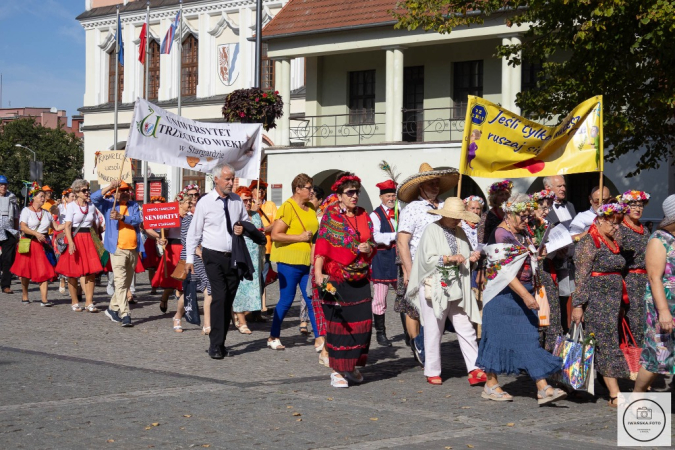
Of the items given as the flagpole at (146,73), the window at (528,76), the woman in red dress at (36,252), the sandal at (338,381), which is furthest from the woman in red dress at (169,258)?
the flagpole at (146,73)

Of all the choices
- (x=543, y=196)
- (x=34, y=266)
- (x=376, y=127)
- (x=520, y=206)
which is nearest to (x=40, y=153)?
(x=376, y=127)

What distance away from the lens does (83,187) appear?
1548cm

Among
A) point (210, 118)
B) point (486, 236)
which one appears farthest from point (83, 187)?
point (210, 118)

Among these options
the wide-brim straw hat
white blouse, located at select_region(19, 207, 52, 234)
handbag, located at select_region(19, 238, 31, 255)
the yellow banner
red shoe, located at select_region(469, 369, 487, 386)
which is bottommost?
red shoe, located at select_region(469, 369, 487, 386)

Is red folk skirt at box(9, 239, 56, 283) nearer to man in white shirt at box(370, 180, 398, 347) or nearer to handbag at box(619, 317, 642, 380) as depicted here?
man in white shirt at box(370, 180, 398, 347)

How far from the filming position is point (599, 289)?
8891 millimetres

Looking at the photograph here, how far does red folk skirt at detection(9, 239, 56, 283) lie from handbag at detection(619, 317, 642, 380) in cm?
1069

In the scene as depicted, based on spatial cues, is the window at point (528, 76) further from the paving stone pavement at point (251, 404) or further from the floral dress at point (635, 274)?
the floral dress at point (635, 274)

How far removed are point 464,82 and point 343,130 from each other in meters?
4.27

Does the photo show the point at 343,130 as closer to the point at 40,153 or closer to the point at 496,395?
the point at 496,395

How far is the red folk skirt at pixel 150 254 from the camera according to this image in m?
18.4

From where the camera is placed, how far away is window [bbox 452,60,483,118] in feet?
105

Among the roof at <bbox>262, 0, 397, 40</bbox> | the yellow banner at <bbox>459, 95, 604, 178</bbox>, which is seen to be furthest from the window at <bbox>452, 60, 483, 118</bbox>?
the yellow banner at <bbox>459, 95, 604, 178</bbox>

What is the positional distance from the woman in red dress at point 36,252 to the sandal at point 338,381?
335 inches
